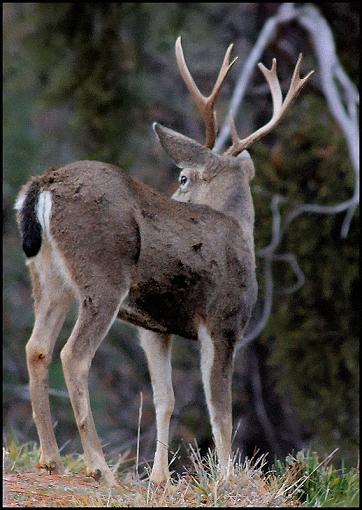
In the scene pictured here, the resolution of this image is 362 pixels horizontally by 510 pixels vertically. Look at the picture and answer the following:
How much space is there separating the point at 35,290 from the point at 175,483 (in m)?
1.34

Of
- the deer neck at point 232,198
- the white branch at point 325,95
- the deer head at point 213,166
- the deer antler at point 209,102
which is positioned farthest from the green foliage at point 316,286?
the deer neck at point 232,198

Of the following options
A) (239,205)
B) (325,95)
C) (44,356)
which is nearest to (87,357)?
(44,356)

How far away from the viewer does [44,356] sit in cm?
677

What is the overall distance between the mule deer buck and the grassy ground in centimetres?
18

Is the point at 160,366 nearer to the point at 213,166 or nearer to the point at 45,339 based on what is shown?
the point at 45,339

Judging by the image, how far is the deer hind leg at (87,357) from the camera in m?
6.44

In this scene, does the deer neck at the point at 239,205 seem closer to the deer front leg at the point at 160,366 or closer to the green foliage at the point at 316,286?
the deer front leg at the point at 160,366

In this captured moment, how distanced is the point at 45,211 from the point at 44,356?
81 cm

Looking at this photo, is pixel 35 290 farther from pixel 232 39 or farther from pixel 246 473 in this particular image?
pixel 232 39

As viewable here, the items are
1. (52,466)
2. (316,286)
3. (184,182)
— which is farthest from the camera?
(316,286)

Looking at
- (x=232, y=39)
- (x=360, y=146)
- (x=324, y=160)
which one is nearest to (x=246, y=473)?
(x=360, y=146)

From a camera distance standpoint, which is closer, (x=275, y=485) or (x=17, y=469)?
(x=275, y=485)

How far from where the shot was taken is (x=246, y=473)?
6.17m

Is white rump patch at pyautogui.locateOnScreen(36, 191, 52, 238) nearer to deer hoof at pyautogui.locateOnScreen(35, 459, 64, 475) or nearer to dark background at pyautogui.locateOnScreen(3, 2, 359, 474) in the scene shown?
deer hoof at pyautogui.locateOnScreen(35, 459, 64, 475)
